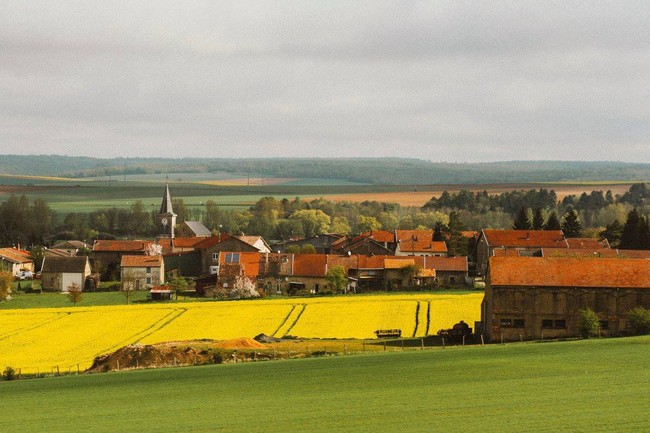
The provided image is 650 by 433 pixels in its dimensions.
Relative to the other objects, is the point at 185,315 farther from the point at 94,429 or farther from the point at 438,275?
the point at 94,429

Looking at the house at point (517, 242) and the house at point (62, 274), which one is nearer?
the house at point (62, 274)

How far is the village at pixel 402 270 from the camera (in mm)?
54094

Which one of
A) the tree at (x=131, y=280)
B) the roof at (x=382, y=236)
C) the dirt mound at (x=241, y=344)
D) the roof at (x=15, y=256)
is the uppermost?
the roof at (x=382, y=236)

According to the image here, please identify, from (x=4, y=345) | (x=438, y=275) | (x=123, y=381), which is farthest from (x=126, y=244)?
(x=123, y=381)

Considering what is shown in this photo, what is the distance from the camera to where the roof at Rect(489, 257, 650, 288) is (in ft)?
179

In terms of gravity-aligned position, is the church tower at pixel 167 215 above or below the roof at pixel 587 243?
above

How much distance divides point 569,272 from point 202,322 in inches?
845

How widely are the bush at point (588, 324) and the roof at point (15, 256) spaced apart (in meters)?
76.3

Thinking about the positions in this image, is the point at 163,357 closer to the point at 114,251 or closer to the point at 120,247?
the point at 114,251

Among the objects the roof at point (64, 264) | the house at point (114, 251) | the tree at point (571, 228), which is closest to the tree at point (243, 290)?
the roof at point (64, 264)

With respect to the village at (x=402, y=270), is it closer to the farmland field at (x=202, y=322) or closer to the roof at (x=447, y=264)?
the roof at (x=447, y=264)

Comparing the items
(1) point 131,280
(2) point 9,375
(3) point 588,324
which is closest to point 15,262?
(1) point 131,280

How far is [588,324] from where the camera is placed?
50.8 meters

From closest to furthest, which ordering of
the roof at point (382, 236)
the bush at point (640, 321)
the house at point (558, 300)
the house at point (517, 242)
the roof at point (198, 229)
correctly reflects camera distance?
the bush at point (640, 321), the house at point (558, 300), the house at point (517, 242), the roof at point (382, 236), the roof at point (198, 229)
